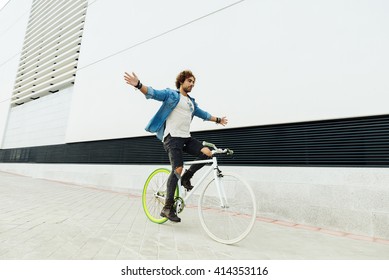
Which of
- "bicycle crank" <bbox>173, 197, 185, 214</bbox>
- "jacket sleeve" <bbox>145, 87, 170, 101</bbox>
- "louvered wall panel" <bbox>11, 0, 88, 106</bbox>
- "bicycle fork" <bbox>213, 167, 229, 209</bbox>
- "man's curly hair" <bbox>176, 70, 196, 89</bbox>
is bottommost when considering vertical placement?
"bicycle crank" <bbox>173, 197, 185, 214</bbox>

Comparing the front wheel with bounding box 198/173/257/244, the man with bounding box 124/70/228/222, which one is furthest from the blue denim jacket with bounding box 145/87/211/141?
the front wheel with bounding box 198/173/257/244

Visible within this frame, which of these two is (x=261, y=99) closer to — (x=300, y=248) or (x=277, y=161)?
(x=277, y=161)

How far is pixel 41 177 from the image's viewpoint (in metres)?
9.63

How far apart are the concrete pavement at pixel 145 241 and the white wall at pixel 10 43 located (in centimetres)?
1459

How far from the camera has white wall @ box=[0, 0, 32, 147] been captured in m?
13.5

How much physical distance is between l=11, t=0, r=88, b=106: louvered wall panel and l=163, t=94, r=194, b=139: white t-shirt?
9.25 m

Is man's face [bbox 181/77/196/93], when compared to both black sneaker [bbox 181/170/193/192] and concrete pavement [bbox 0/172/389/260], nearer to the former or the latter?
black sneaker [bbox 181/170/193/192]

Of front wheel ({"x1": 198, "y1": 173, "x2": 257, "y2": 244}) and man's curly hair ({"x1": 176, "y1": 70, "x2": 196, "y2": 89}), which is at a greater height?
man's curly hair ({"x1": 176, "y1": 70, "x2": 196, "y2": 89})

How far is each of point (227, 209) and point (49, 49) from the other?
46.3ft

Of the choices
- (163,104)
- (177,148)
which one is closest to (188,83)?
(163,104)

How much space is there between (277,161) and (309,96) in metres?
1.37

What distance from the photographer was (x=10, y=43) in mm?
Result: 15125

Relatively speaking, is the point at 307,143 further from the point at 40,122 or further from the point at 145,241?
the point at 40,122
